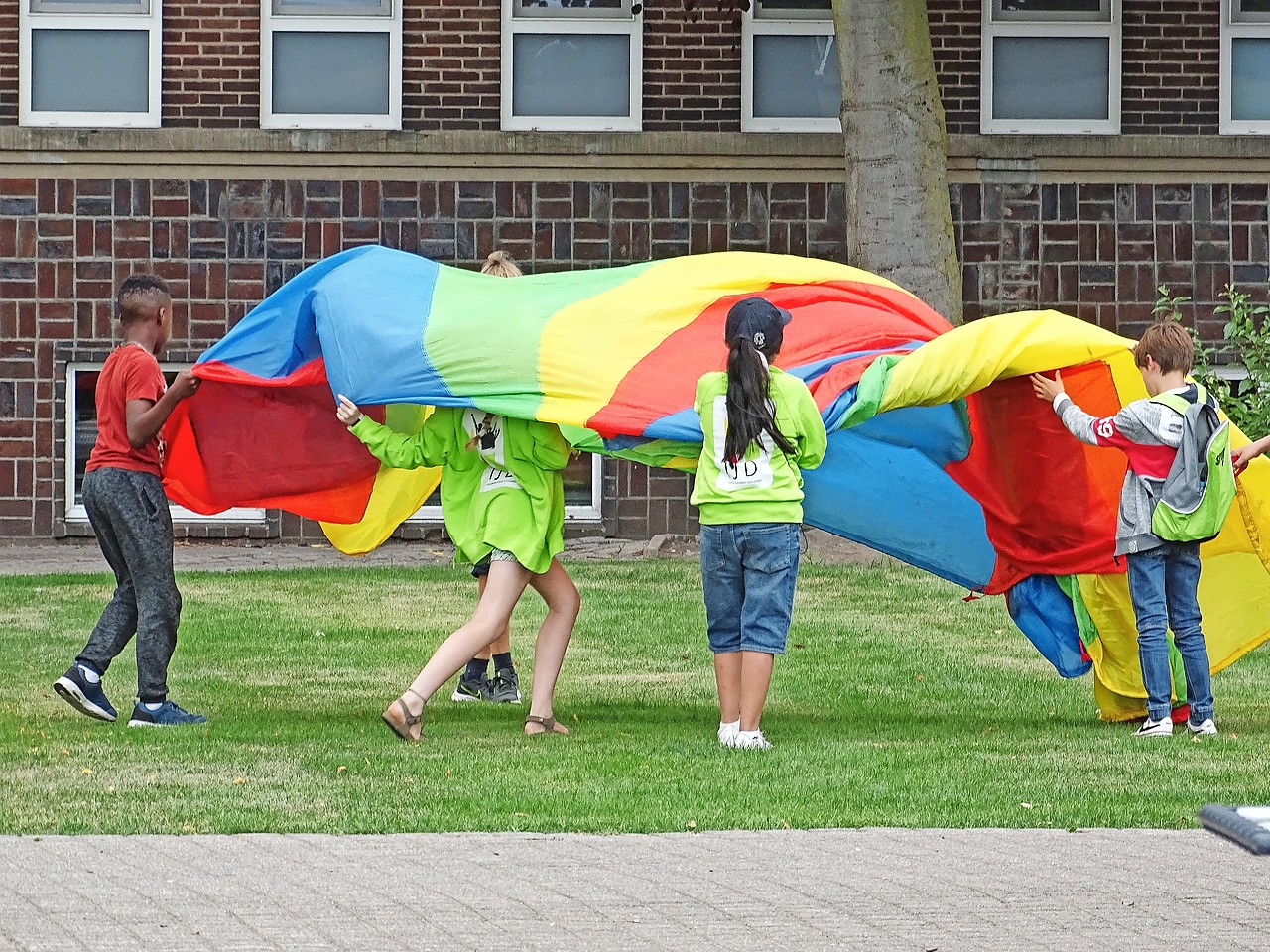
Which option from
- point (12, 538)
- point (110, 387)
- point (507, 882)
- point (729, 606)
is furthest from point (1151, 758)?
point (12, 538)

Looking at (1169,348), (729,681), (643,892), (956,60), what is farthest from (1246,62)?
(643,892)

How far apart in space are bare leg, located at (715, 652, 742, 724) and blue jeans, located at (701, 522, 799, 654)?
7 centimetres

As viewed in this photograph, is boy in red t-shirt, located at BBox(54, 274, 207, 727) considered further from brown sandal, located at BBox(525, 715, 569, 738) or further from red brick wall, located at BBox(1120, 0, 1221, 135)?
red brick wall, located at BBox(1120, 0, 1221, 135)

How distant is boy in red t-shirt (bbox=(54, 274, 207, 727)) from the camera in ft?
26.4

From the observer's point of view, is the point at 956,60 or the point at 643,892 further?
the point at 956,60

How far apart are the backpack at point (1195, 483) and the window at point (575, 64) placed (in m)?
8.90

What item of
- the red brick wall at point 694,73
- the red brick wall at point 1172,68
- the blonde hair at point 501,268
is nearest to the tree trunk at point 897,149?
→ the red brick wall at point 694,73

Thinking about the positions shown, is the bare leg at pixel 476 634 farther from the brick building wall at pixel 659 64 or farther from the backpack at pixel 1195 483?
the brick building wall at pixel 659 64

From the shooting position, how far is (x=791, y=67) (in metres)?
16.2

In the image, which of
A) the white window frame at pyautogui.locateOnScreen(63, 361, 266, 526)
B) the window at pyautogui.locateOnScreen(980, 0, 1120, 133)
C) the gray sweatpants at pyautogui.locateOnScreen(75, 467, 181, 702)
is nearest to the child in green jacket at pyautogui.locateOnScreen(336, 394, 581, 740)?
the gray sweatpants at pyautogui.locateOnScreen(75, 467, 181, 702)

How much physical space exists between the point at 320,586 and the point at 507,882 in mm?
7873

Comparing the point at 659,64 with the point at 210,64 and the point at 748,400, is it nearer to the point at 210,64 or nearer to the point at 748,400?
the point at 210,64

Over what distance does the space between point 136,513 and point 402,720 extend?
4.41ft

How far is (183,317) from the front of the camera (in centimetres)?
1573
